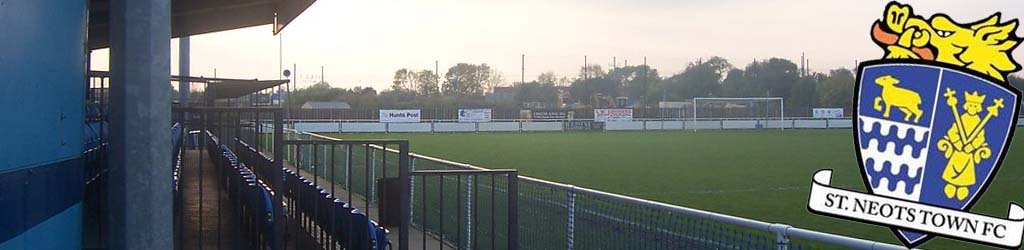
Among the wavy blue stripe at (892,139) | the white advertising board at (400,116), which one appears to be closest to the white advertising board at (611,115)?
the white advertising board at (400,116)

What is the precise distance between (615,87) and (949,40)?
307ft

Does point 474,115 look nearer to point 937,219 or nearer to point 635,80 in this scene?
point 635,80

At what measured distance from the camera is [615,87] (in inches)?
3819

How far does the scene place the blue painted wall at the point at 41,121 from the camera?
256 centimetres

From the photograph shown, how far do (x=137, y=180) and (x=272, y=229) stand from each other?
8.46ft

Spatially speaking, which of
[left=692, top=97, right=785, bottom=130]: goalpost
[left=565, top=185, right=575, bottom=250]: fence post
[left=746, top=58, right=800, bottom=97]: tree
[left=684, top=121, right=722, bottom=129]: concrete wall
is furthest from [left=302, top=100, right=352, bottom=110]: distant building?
[left=565, top=185, right=575, bottom=250]: fence post

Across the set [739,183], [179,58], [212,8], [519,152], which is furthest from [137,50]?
[519,152]

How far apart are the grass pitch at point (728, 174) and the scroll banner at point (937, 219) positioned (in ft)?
20.8

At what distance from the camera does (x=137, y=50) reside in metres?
3.51

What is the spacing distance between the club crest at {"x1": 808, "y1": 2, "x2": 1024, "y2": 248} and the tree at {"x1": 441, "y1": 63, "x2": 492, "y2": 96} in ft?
300

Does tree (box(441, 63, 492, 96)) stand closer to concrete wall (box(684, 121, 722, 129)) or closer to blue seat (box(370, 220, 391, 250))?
concrete wall (box(684, 121, 722, 129))

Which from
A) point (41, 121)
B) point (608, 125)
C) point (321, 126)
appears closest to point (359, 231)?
point (41, 121)

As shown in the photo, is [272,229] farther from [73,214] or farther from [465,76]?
[465,76]

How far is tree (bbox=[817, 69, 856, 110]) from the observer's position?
5466 centimetres
